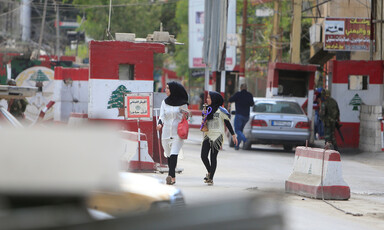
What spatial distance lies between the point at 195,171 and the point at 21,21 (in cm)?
6078

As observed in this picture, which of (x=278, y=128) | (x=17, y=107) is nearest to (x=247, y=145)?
(x=278, y=128)

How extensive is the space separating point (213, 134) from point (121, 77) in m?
3.15

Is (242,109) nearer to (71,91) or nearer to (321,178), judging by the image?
(71,91)

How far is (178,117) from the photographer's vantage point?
12125mm

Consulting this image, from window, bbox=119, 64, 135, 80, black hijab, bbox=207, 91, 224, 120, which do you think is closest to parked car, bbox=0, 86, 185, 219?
black hijab, bbox=207, 91, 224, 120

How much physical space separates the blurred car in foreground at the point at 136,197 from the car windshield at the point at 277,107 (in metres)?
16.6

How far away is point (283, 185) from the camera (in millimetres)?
12445

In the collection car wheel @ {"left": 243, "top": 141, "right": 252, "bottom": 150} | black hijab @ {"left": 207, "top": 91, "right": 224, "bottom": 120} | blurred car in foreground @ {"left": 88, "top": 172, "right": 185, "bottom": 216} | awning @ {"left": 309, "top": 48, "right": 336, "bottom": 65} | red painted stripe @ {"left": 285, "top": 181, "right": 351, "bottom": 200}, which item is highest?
awning @ {"left": 309, "top": 48, "right": 336, "bottom": 65}

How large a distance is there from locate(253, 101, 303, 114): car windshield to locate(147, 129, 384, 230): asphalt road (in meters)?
1.21

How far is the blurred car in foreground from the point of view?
3322mm

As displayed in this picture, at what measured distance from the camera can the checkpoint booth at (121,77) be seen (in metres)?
14.1

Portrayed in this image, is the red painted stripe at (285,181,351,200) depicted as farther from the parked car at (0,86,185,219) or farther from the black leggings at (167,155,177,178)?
the parked car at (0,86,185,219)

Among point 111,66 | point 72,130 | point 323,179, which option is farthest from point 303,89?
point 72,130

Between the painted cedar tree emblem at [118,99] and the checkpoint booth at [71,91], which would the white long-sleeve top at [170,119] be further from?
the checkpoint booth at [71,91]
